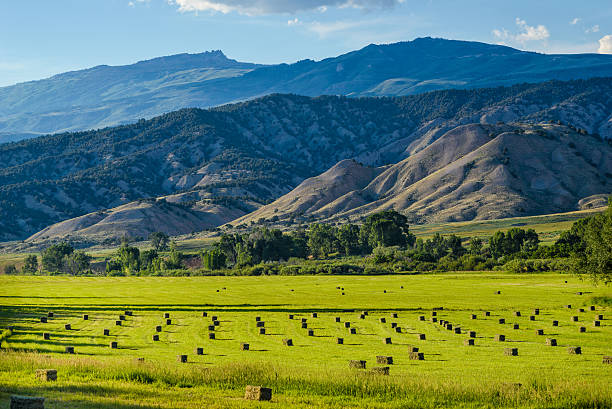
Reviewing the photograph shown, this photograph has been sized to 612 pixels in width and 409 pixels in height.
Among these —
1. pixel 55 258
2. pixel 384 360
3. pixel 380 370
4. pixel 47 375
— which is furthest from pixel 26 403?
pixel 55 258

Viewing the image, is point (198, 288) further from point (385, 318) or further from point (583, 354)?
point (583, 354)

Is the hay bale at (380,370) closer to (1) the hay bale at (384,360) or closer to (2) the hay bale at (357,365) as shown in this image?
(2) the hay bale at (357,365)

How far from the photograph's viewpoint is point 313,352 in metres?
32.4

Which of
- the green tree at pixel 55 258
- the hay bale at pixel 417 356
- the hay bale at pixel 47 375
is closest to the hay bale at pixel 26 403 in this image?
the hay bale at pixel 47 375

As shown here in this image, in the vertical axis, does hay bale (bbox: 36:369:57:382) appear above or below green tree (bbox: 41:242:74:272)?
above

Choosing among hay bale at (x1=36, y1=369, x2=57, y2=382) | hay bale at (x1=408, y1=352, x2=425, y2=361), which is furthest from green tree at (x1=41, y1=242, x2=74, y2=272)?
hay bale at (x1=36, y1=369, x2=57, y2=382)

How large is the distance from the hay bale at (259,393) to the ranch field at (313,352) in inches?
11.7

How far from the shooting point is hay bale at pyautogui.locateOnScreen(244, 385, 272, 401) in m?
20.5

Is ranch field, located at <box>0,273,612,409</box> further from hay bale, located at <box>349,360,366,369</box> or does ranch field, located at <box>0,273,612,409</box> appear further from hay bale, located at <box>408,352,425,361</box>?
hay bale, located at <box>349,360,366,369</box>

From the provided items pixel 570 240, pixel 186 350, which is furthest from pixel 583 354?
pixel 570 240

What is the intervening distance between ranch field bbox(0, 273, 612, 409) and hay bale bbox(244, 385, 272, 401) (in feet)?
0.97

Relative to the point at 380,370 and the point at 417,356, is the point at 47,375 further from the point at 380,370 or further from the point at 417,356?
the point at 417,356

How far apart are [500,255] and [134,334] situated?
102m

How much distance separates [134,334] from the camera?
3897 centimetres
